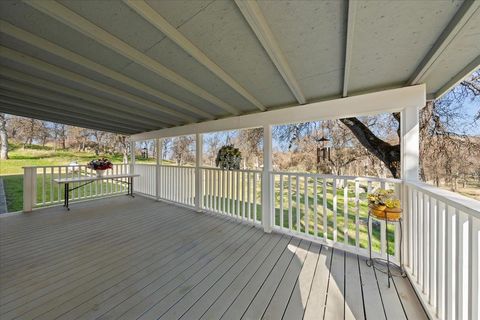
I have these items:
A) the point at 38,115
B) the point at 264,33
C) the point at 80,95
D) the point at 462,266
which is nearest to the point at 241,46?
the point at 264,33

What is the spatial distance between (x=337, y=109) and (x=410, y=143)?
92 centimetres

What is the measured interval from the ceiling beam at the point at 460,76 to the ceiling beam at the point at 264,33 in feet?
5.30

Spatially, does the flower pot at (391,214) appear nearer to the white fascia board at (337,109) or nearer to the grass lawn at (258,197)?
the grass lawn at (258,197)

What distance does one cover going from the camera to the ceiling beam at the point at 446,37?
1.11 meters

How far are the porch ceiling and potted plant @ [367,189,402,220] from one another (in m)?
1.32

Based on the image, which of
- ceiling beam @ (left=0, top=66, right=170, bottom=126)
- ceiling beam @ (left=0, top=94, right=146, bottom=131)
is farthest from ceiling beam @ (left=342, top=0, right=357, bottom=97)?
ceiling beam @ (left=0, top=94, right=146, bottom=131)

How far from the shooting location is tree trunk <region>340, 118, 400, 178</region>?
380 cm

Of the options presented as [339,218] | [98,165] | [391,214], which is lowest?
[339,218]

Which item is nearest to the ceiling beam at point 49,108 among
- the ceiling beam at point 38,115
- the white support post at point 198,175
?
the ceiling beam at point 38,115

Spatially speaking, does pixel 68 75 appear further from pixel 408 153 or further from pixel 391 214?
pixel 408 153

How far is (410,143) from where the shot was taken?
209cm

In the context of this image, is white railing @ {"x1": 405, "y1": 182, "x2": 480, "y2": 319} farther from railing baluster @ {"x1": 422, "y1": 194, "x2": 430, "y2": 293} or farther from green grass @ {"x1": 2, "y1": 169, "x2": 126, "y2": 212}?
green grass @ {"x1": 2, "y1": 169, "x2": 126, "y2": 212}

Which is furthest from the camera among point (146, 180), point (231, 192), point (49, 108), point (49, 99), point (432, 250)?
point (146, 180)

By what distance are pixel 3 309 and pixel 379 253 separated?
3.90 metres
